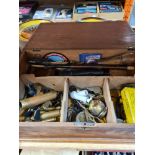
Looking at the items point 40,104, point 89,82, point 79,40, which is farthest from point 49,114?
point 79,40

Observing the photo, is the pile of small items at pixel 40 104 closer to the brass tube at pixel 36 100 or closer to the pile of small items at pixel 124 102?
the brass tube at pixel 36 100

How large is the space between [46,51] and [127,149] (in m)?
0.58

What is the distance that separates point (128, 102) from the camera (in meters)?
0.91

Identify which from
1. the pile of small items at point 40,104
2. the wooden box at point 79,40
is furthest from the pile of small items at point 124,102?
the pile of small items at point 40,104

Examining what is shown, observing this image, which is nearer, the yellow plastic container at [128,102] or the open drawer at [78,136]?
the open drawer at [78,136]

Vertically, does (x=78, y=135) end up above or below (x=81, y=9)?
below

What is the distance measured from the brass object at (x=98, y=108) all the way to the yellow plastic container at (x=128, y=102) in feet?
0.25

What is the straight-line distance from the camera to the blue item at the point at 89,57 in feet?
3.65

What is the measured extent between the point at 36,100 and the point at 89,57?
0.30 metres

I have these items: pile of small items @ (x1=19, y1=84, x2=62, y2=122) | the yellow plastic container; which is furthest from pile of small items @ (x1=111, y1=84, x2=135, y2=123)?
pile of small items @ (x1=19, y1=84, x2=62, y2=122)

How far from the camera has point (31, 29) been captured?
1.65m
